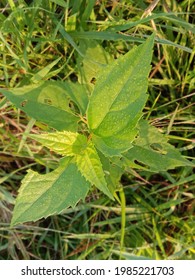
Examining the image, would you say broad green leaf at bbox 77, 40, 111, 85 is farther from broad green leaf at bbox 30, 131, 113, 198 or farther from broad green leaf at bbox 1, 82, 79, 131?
broad green leaf at bbox 30, 131, 113, 198

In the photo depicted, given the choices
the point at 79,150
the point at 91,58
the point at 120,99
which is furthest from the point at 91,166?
the point at 91,58

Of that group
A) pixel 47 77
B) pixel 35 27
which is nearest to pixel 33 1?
pixel 35 27

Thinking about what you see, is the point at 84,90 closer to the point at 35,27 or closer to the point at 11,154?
the point at 35,27

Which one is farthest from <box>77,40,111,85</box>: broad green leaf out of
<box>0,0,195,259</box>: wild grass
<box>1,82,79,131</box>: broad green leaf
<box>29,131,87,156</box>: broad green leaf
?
<box>29,131,87,156</box>: broad green leaf

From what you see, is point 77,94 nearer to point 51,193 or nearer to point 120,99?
point 120,99

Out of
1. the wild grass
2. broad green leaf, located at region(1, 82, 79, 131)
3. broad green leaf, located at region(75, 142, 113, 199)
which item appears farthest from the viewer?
the wild grass

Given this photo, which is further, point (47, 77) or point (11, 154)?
point (11, 154)
